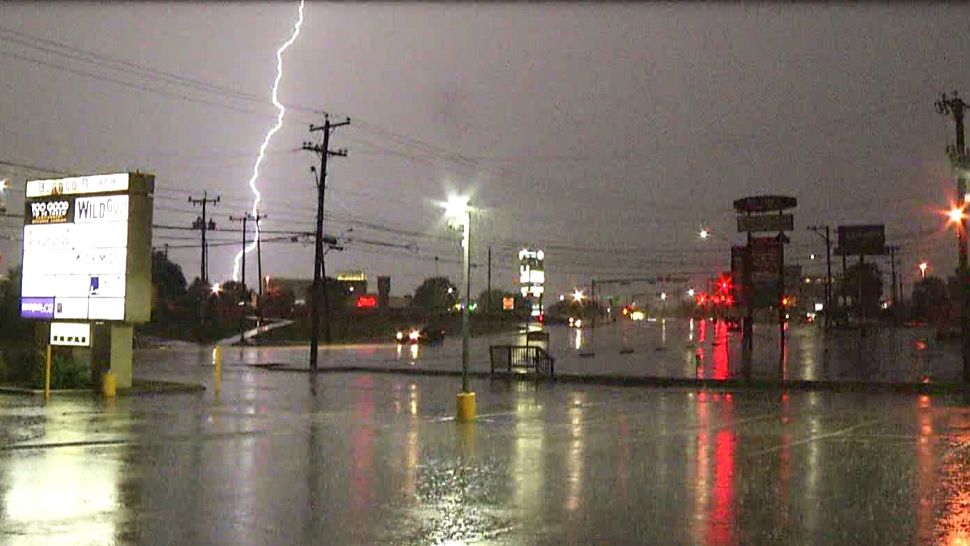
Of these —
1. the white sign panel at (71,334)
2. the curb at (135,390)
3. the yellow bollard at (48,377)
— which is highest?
the white sign panel at (71,334)

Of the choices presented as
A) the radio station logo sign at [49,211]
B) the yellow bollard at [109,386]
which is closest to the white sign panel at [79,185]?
the radio station logo sign at [49,211]

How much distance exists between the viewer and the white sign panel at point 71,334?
103 feet

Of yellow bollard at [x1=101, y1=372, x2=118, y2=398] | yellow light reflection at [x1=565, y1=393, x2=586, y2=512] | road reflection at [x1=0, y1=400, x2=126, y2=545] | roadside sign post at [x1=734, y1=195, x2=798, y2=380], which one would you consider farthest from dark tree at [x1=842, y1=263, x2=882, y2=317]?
road reflection at [x1=0, y1=400, x2=126, y2=545]

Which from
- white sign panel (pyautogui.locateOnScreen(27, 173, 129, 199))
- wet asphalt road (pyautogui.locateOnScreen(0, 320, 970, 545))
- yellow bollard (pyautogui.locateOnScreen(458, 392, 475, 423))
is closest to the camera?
wet asphalt road (pyautogui.locateOnScreen(0, 320, 970, 545))

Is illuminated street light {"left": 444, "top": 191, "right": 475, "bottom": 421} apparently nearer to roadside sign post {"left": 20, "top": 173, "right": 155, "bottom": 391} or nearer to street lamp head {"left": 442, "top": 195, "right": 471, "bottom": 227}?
street lamp head {"left": 442, "top": 195, "right": 471, "bottom": 227}

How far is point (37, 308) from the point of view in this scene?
3241cm

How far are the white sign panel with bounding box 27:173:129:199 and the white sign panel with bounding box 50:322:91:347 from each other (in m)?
4.03

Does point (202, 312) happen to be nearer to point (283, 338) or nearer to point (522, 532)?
point (283, 338)

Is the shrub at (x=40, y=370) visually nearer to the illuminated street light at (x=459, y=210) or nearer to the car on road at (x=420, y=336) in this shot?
the illuminated street light at (x=459, y=210)

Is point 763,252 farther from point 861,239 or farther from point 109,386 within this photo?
point 861,239

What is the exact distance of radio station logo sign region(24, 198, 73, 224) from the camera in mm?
31797

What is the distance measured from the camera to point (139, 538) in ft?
33.4

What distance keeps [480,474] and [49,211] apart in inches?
877

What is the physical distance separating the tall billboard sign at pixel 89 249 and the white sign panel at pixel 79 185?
0.10 feet
